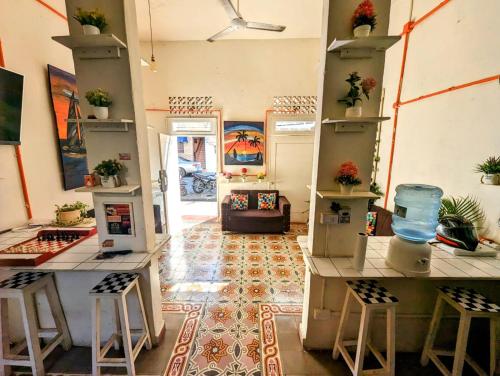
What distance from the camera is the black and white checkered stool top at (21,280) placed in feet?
4.75

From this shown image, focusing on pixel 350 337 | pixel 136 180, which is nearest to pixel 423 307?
pixel 350 337

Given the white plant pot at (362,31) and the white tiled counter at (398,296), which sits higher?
the white plant pot at (362,31)

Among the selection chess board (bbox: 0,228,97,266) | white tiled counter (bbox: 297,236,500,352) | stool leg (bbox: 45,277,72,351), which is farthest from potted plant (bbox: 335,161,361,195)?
stool leg (bbox: 45,277,72,351)

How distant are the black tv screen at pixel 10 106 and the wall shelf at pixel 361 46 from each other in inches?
111

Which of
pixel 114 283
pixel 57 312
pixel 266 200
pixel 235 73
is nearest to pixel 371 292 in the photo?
pixel 114 283

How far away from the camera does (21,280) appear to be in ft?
4.99

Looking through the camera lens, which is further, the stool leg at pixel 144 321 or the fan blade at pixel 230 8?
the fan blade at pixel 230 8

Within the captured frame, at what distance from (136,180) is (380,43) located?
6.38 ft

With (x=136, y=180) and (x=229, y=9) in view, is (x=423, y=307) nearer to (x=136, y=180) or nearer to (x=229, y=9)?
(x=136, y=180)

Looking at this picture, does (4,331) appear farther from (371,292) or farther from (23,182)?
(371,292)

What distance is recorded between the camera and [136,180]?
162 centimetres

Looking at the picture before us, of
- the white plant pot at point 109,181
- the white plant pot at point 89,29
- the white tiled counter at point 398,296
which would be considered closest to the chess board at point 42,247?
→ the white plant pot at point 109,181

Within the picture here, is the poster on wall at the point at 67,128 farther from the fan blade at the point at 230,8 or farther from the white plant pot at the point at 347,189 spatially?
the white plant pot at the point at 347,189

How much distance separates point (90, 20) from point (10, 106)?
1427 millimetres
